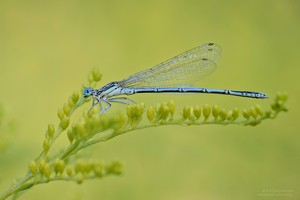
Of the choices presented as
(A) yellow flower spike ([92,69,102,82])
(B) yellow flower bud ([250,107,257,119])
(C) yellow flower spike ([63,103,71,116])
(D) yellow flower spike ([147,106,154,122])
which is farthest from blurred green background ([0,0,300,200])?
(B) yellow flower bud ([250,107,257,119])

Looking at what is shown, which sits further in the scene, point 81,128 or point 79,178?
point 81,128

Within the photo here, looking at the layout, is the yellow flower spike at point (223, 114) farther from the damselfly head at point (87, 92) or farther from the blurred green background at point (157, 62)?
the blurred green background at point (157, 62)

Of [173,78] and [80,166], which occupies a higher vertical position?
[173,78]

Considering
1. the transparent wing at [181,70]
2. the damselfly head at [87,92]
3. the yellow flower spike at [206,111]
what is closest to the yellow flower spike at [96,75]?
the damselfly head at [87,92]

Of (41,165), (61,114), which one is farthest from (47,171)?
(61,114)

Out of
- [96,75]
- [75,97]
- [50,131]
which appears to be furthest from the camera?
[96,75]

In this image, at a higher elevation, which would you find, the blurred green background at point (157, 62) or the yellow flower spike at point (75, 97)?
the blurred green background at point (157, 62)

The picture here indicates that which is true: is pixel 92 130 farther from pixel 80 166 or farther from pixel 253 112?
pixel 253 112

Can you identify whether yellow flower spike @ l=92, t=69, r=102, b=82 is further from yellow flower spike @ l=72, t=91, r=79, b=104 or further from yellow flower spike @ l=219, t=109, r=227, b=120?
yellow flower spike @ l=219, t=109, r=227, b=120
